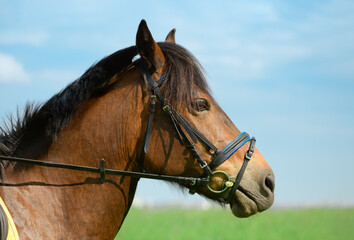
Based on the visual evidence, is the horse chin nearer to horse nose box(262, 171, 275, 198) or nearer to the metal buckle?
horse nose box(262, 171, 275, 198)

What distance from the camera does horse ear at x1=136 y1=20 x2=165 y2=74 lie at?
4.21 m

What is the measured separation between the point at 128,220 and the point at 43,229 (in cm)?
2448

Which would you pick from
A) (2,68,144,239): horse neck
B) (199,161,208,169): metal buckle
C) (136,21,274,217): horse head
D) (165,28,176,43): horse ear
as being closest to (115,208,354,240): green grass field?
(165,28,176,43): horse ear

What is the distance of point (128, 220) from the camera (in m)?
27.4

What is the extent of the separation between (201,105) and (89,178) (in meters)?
1.45

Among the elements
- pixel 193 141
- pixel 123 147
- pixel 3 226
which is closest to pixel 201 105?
pixel 193 141

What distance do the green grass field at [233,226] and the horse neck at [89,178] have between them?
52.0ft

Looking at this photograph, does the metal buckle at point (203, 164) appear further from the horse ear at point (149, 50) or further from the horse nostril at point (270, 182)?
the horse ear at point (149, 50)

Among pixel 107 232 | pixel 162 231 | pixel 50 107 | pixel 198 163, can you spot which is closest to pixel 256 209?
pixel 198 163

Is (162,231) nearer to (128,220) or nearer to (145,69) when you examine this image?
(128,220)

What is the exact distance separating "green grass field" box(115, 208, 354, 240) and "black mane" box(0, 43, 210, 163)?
1583cm

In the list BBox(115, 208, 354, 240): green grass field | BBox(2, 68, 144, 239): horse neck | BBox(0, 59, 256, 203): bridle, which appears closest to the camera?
BBox(2, 68, 144, 239): horse neck

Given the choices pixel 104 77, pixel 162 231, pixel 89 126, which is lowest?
pixel 162 231

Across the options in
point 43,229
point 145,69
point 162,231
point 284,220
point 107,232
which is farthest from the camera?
point 284,220
